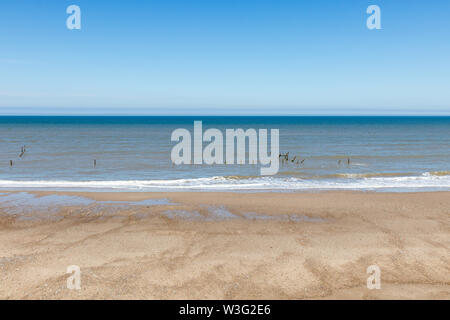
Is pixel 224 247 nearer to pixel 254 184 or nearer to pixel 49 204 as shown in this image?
pixel 49 204

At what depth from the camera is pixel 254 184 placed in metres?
19.2

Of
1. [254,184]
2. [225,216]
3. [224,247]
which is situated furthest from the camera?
[254,184]

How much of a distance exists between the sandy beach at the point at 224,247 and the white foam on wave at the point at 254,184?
368 centimetres

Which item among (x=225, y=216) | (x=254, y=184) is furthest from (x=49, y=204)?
(x=254, y=184)

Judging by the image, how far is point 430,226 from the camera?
10.3m

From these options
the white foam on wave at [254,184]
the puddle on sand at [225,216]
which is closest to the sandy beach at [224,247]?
the puddle on sand at [225,216]

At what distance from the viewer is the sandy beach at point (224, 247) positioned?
646 centimetres

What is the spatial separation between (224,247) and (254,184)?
35.6 feet

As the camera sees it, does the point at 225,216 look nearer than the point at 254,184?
Yes

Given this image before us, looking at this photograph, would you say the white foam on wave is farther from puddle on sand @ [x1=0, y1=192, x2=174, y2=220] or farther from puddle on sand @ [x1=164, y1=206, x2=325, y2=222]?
puddle on sand @ [x1=164, y1=206, x2=325, y2=222]

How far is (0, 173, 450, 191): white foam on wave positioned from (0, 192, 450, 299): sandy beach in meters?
3.68

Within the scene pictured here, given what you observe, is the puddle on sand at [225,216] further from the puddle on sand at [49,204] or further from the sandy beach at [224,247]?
the puddle on sand at [49,204]
